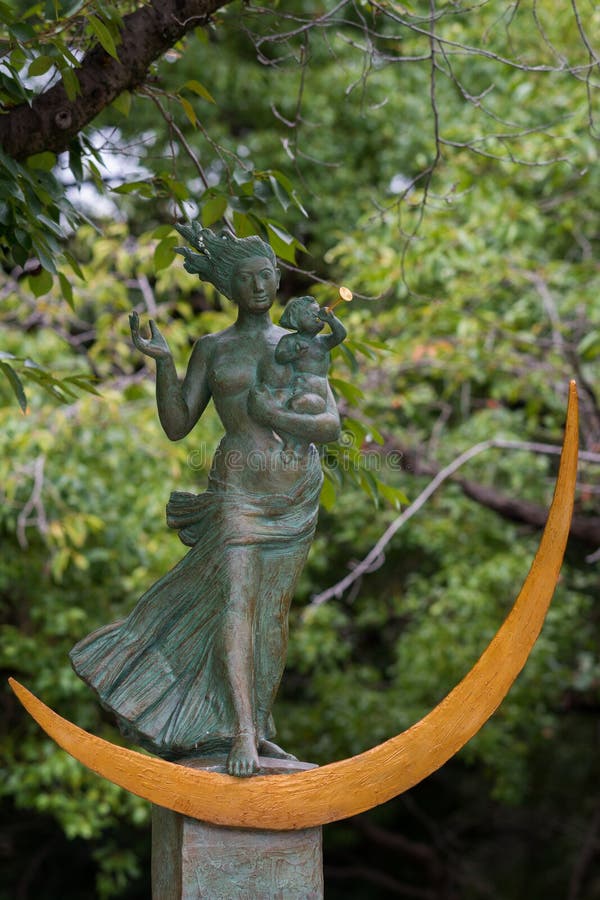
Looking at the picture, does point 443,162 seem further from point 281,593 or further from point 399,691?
point 281,593

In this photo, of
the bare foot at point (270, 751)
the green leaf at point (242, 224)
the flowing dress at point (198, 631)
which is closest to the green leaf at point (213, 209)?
the green leaf at point (242, 224)

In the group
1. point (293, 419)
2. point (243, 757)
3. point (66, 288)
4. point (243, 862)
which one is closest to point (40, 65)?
point (66, 288)

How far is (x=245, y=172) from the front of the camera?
4.59 m

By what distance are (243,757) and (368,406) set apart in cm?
426

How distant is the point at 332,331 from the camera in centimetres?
378

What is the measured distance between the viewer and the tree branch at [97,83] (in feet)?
13.0

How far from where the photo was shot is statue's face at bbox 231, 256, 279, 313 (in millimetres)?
3842

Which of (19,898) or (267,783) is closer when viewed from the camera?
(267,783)

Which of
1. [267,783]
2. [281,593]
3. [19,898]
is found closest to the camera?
[267,783]

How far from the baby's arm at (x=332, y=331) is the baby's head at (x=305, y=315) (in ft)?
0.06

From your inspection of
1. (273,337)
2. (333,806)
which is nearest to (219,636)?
(333,806)

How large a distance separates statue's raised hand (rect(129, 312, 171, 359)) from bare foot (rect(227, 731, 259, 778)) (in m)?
1.12

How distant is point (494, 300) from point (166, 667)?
4.71 meters

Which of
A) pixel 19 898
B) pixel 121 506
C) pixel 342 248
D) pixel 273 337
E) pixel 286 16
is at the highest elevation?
pixel 342 248
